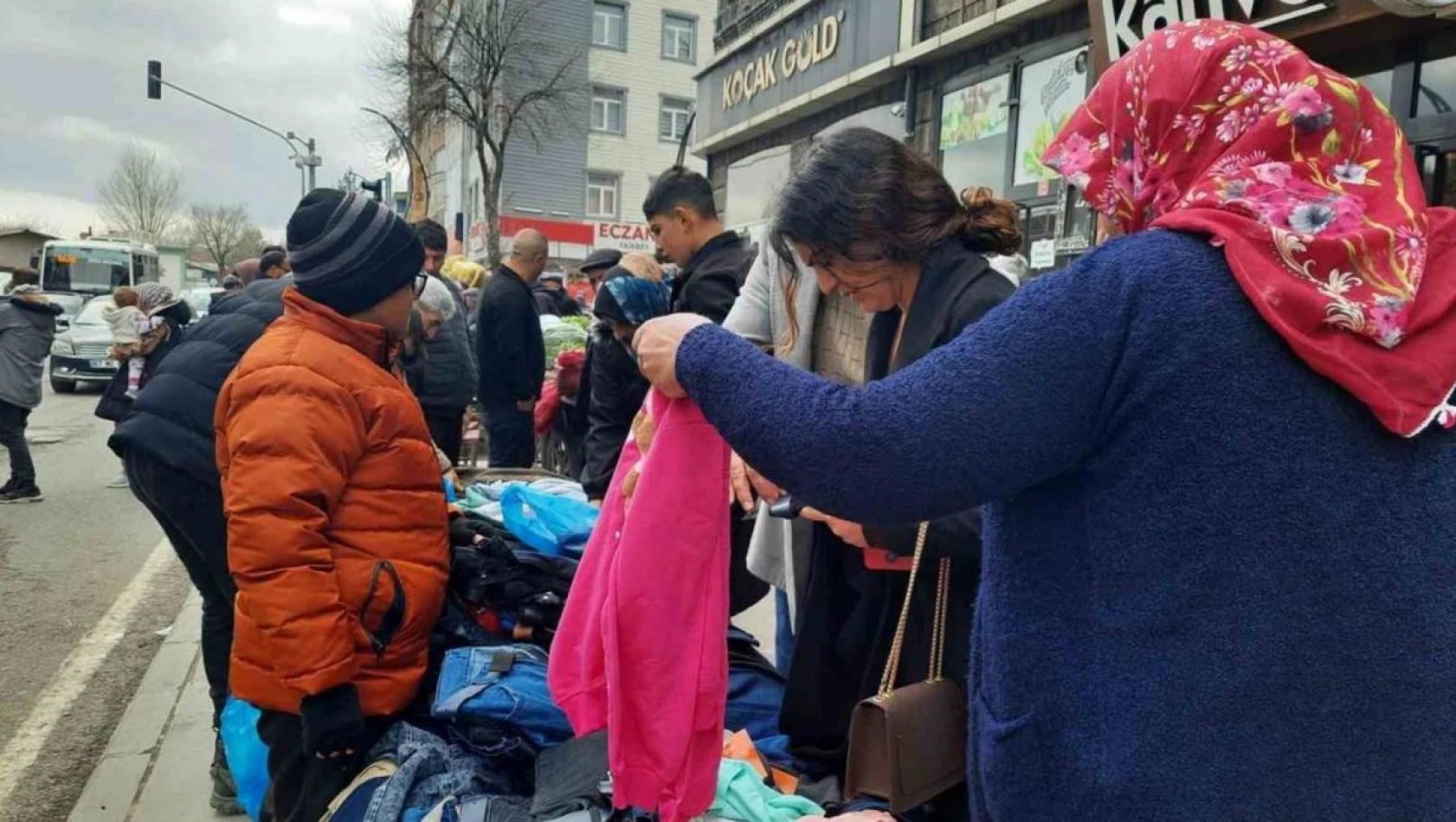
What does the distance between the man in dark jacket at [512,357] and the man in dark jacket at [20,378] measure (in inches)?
189

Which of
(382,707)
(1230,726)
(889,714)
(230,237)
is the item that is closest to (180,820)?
(382,707)

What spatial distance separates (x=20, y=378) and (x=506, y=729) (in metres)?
8.12

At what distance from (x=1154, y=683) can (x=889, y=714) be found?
635 millimetres

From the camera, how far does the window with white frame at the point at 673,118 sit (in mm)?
30266

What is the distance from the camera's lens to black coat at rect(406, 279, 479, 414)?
5598 millimetres

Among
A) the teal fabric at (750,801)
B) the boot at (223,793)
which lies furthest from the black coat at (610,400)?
the teal fabric at (750,801)

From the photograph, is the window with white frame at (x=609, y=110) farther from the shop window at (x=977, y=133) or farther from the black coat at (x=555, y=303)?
the shop window at (x=977, y=133)

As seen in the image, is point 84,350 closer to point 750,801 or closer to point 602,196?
point 602,196

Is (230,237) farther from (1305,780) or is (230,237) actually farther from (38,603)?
(1305,780)

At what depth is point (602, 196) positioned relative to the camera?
99.0ft

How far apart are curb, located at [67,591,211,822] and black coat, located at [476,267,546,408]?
2084 mm

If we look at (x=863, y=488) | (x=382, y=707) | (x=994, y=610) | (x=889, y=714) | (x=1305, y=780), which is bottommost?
(x=382, y=707)

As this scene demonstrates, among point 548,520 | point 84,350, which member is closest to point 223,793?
point 548,520

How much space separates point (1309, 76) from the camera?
1.10m
